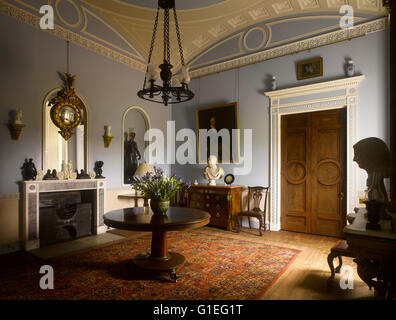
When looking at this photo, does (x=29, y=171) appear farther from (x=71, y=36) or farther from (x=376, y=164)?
(x=376, y=164)

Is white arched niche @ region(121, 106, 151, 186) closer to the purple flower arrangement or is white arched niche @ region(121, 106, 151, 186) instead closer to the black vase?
the purple flower arrangement

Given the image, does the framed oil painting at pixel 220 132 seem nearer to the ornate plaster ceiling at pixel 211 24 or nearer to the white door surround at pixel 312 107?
the white door surround at pixel 312 107

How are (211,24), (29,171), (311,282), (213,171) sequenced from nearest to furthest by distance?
(311,282)
(29,171)
(211,24)
(213,171)

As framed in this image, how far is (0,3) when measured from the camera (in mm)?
4191

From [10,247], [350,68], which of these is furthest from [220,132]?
[10,247]

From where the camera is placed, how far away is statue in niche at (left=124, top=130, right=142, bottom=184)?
6.38 metres

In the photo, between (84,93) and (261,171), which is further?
(261,171)

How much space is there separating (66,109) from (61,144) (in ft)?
2.55

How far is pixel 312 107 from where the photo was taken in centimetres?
521

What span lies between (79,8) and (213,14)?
2.94m
